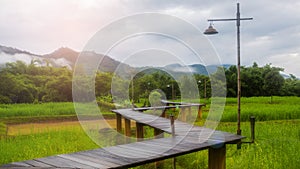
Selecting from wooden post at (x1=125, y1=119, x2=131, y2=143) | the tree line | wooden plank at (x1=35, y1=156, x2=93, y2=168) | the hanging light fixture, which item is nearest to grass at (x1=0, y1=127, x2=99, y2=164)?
wooden post at (x1=125, y1=119, x2=131, y2=143)

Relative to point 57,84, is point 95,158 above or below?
below

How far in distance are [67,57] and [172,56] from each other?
15510mm

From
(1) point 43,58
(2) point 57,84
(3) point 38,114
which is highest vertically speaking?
(1) point 43,58

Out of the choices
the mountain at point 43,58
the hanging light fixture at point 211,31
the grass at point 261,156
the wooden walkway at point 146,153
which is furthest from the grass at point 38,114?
the wooden walkway at point 146,153

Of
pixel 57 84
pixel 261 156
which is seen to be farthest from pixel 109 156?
pixel 57 84

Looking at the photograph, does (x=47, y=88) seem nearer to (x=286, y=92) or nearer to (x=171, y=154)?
(x=286, y=92)

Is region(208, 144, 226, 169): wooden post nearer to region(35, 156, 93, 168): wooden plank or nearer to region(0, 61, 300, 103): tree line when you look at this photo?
region(35, 156, 93, 168): wooden plank

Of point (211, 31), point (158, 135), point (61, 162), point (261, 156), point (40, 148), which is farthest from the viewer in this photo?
point (211, 31)

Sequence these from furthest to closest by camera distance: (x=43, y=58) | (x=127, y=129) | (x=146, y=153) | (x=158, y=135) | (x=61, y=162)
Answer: (x=43, y=58)
(x=127, y=129)
(x=158, y=135)
(x=146, y=153)
(x=61, y=162)

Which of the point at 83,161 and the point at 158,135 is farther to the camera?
the point at 158,135

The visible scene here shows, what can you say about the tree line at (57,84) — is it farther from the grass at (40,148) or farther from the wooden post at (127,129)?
the grass at (40,148)

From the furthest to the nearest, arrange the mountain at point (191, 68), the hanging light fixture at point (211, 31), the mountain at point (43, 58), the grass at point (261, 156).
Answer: the mountain at point (43, 58), the hanging light fixture at point (211, 31), the grass at point (261, 156), the mountain at point (191, 68)

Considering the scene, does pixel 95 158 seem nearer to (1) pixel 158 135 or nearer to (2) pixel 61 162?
(2) pixel 61 162

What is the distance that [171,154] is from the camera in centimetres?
272
